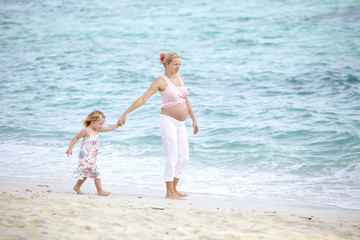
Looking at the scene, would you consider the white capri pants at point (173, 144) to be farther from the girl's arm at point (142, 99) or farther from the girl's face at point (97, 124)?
the girl's face at point (97, 124)

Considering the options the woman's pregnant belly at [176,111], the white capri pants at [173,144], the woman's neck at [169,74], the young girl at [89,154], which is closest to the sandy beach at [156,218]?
the young girl at [89,154]

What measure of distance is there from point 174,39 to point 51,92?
28.0 feet

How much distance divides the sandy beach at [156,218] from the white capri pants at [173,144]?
15.2 inches

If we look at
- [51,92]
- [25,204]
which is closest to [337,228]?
[25,204]

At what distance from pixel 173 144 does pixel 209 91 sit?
8449 millimetres

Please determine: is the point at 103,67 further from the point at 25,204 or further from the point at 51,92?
the point at 25,204

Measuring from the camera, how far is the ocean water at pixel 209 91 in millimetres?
7043

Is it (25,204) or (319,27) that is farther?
(319,27)

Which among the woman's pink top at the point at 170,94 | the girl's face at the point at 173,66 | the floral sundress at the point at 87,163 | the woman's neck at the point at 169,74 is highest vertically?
the girl's face at the point at 173,66

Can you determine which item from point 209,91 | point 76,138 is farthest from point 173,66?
point 209,91

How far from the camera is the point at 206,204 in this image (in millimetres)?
5105

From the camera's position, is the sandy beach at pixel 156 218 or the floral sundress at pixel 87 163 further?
the floral sundress at pixel 87 163

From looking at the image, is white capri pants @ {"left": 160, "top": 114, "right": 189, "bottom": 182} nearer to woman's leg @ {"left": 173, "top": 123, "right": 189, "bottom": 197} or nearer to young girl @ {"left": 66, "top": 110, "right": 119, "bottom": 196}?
woman's leg @ {"left": 173, "top": 123, "right": 189, "bottom": 197}

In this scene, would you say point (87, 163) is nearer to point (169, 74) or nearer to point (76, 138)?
point (76, 138)
